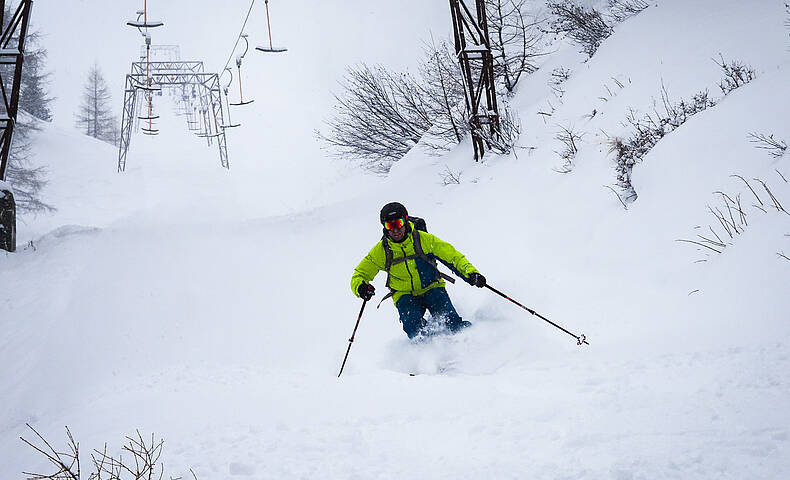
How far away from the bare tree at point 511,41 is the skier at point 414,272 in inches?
390

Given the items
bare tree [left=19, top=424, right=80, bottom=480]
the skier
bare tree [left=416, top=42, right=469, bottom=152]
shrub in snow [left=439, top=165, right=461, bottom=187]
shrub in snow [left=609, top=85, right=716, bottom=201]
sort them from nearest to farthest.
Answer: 1. bare tree [left=19, top=424, right=80, bottom=480]
2. the skier
3. shrub in snow [left=609, top=85, right=716, bottom=201]
4. shrub in snow [left=439, top=165, right=461, bottom=187]
5. bare tree [left=416, top=42, right=469, bottom=152]

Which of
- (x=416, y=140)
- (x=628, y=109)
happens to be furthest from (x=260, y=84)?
(x=628, y=109)

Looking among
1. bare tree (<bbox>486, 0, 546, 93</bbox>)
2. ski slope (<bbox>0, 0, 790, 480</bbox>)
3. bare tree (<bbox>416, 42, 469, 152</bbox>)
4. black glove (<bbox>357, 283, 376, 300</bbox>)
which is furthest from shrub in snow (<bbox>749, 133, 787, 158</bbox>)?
bare tree (<bbox>486, 0, 546, 93</bbox>)

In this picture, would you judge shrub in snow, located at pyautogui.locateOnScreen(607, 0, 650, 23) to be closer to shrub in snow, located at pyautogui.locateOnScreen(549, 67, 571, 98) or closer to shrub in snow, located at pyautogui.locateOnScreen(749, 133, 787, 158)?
shrub in snow, located at pyautogui.locateOnScreen(549, 67, 571, 98)

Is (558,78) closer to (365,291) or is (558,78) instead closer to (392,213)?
(392,213)

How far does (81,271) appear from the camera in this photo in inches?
369

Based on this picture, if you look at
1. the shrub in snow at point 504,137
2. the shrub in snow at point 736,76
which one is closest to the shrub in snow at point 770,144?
the shrub in snow at point 736,76

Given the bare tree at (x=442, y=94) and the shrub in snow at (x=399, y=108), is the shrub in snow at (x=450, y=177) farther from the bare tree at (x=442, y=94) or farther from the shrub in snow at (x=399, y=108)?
the shrub in snow at (x=399, y=108)

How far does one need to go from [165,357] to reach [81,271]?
14.8 ft

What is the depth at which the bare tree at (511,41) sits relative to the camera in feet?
45.2

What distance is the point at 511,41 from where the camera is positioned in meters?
14.9

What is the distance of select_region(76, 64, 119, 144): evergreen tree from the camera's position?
45.5 meters

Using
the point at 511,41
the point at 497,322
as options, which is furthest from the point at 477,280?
the point at 511,41

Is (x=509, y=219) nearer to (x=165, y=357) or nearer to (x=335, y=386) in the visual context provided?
(x=335, y=386)
